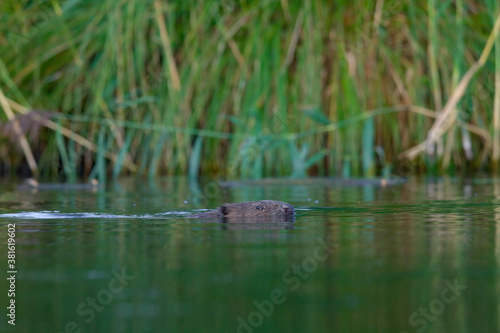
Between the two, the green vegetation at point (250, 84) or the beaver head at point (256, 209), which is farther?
the green vegetation at point (250, 84)

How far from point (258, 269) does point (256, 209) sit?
2.35 m

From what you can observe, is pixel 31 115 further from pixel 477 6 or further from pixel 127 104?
pixel 477 6

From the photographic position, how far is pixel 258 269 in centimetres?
452

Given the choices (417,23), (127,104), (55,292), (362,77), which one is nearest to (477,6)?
(417,23)

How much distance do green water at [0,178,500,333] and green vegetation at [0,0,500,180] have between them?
3.50m

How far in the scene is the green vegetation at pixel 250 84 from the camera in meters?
11.1

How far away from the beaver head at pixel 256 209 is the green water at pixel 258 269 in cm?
14

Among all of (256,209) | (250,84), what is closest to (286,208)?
(256,209)

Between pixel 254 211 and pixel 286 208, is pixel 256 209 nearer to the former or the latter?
pixel 254 211

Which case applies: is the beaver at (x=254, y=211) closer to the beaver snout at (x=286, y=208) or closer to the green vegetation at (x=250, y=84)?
the beaver snout at (x=286, y=208)

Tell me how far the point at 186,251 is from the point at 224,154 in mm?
6965

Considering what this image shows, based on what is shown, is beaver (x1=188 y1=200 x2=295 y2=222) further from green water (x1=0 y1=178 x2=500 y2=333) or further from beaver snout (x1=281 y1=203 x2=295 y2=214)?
green water (x1=0 y1=178 x2=500 y2=333)

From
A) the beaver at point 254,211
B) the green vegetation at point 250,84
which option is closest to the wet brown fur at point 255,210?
the beaver at point 254,211

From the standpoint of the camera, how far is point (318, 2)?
11406mm
